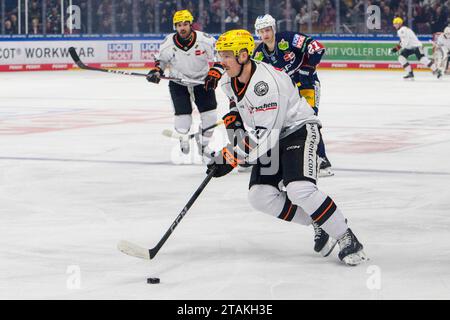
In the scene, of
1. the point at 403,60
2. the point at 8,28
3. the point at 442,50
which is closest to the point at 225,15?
the point at 8,28

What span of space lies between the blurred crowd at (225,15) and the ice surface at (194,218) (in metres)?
14.4

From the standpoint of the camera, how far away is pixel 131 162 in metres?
10.2

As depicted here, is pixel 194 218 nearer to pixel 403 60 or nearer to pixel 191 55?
pixel 191 55

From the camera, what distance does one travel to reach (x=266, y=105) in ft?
18.3

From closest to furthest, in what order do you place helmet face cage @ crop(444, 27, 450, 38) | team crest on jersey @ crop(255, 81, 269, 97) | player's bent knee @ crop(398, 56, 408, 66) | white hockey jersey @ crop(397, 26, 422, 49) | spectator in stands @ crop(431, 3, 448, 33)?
1. team crest on jersey @ crop(255, 81, 269, 97)
2. player's bent knee @ crop(398, 56, 408, 66)
3. white hockey jersey @ crop(397, 26, 422, 49)
4. helmet face cage @ crop(444, 27, 450, 38)
5. spectator in stands @ crop(431, 3, 448, 33)

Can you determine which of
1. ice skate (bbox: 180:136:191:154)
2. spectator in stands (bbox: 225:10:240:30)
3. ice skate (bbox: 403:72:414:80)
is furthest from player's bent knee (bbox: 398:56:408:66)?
ice skate (bbox: 180:136:191:154)

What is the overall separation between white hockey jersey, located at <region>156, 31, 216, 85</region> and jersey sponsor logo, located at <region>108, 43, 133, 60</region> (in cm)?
1933

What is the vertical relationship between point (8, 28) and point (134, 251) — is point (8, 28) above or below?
above

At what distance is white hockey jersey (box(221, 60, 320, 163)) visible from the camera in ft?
18.3

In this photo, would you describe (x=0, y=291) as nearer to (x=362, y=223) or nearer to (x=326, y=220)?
(x=326, y=220)

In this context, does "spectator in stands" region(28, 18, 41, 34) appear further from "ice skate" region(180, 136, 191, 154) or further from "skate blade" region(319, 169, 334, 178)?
"skate blade" region(319, 169, 334, 178)

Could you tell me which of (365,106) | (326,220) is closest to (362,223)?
(326,220)

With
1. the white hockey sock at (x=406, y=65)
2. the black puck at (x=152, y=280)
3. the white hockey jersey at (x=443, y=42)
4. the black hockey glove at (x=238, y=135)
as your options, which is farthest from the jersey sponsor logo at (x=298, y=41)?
the white hockey jersey at (x=443, y=42)

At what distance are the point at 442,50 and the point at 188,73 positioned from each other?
17.0m
